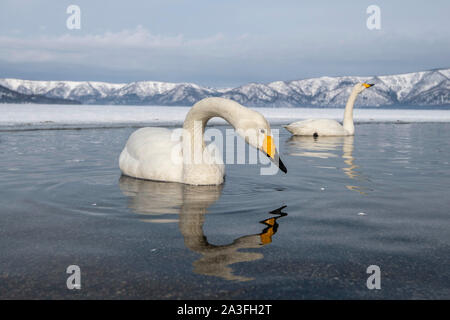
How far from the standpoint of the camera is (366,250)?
4371 mm

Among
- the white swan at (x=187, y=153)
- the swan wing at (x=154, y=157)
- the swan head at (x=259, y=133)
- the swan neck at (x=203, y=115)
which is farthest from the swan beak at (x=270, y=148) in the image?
the swan wing at (x=154, y=157)

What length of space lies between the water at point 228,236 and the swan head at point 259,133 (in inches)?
29.8

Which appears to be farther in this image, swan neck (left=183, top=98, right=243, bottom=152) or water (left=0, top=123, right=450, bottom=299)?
swan neck (left=183, top=98, right=243, bottom=152)

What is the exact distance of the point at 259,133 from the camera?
610 centimetres

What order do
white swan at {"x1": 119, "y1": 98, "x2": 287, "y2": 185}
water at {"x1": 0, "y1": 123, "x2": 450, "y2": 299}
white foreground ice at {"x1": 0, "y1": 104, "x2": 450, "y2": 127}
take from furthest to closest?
white foreground ice at {"x1": 0, "y1": 104, "x2": 450, "y2": 127}
white swan at {"x1": 119, "y1": 98, "x2": 287, "y2": 185}
water at {"x1": 0, "y1": 123, "x2": 450, "y2": 299}

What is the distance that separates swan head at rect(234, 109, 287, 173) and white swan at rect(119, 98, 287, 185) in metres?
0.14

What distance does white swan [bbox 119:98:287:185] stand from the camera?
7172 mm

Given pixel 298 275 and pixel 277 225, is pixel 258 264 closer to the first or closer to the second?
pixel 298 275

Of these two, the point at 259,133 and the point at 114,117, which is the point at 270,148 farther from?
the point at 114,117

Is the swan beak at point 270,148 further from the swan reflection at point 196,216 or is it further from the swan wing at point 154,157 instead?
the swan wing at point 154,157

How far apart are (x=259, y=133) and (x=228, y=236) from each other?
1816 millimetres

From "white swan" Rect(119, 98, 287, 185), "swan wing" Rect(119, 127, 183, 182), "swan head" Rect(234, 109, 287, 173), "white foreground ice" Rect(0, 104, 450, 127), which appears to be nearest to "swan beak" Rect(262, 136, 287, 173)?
"swan head" Rect(234, 109, 287, 173)

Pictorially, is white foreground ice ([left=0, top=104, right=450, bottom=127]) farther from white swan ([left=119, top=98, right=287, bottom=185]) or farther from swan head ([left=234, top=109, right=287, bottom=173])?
swan head ([left=234, top=109, right=287, bottom=173])

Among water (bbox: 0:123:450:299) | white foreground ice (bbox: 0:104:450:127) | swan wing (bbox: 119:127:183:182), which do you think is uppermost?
white foreground ice (bbox: 0:104:450:127)
